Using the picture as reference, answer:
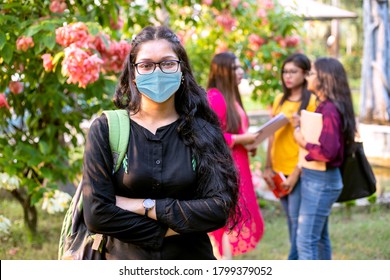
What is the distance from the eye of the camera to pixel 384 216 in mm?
6762

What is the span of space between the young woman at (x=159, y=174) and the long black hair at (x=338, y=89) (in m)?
1.94

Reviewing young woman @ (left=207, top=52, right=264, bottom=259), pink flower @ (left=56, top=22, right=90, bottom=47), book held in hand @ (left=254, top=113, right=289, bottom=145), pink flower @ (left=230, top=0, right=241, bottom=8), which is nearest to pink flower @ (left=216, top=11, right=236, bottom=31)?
pink flower @ (left=230, top=0, right=241, bottom=8)

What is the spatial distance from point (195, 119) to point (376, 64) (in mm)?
9766

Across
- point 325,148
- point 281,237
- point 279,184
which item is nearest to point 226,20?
point 281,237

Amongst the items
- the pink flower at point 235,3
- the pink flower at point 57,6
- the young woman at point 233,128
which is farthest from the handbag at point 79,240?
the pink flower at point 235,3

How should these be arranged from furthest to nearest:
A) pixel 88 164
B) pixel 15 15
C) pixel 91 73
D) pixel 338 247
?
1. pixel 338 247
2. pixel 15 15
3. pixel 91 73
4. pixel 88 164

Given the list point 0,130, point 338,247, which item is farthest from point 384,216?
point 0,130

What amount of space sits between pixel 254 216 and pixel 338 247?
1.41m

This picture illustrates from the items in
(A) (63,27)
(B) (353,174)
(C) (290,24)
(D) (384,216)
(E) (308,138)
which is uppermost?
(A) (63,27)

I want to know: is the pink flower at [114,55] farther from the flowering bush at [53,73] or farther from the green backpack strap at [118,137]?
the green backpack strap at [118,137]

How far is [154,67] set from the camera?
255cm

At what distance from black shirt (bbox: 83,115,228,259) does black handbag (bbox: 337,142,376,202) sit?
89.4 inches

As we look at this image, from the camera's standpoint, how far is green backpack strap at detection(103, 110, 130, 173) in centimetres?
243
